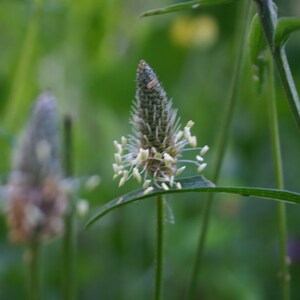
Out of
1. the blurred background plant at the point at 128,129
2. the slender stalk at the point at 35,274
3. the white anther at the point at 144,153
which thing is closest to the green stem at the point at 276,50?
the white anther at the point at 144,153

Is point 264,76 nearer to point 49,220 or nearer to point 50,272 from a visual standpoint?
point 49,220

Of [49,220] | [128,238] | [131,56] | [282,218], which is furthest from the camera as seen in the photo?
[131,56]

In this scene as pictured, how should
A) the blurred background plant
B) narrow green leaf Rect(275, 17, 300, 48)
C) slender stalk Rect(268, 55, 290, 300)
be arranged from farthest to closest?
the blurred background plant → slender stalk Rect(268, 55, 290, 300) → narrow green leaf Rect(275, 17, 300, 48)

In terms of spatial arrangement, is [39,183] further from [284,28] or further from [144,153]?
[284,28]

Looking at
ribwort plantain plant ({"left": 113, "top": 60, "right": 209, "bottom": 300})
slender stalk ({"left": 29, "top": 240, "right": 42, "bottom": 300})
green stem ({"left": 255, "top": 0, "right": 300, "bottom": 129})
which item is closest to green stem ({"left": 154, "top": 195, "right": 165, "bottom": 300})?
ribwort plantain plant ({"left": 113, "top": 60, "right": 209, "bottom": 300})

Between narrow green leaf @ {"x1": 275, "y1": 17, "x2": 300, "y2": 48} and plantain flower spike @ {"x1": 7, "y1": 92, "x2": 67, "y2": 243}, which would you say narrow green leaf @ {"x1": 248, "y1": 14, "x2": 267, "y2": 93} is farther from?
plantain flower spike @ {"x1": 7, "y1": 92, "x2": 67, "y2": 243}

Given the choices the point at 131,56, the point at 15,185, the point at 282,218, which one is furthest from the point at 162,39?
the point at 282,218
